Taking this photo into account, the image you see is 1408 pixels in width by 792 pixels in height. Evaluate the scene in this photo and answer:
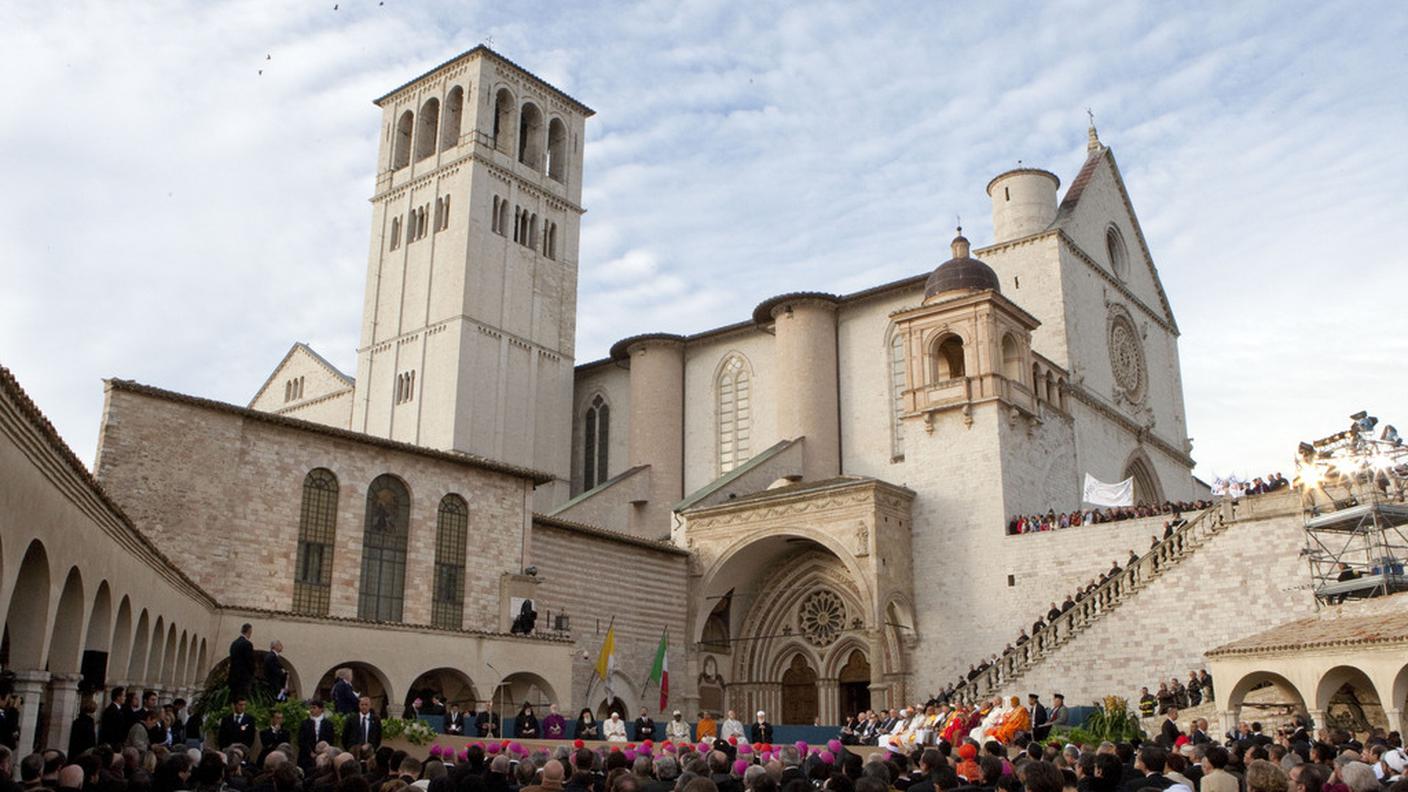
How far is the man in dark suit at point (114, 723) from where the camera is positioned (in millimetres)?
12078

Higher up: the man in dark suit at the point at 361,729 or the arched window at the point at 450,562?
the arched window at the point at 450,562

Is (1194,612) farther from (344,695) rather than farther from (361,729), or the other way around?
(361,729)

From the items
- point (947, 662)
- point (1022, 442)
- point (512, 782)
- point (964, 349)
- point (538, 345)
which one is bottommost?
point (512, 782)

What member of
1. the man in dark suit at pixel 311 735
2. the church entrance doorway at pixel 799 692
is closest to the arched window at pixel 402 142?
the church entrance doorway at pixel 799 692

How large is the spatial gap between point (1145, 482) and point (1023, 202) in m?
9.49

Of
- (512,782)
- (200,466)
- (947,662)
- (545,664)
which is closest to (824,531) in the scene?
(947,662)

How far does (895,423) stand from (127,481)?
803 inches

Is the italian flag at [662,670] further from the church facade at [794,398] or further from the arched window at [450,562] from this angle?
the arched window at [450,562]

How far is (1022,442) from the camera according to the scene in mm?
29875

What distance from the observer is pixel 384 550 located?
23547mm

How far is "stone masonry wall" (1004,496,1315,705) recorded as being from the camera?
76.9 feet

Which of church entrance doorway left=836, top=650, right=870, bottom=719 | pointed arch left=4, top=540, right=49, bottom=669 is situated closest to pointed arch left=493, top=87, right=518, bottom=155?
church entrance doorway left=836, top=650, right=870, bottom=719

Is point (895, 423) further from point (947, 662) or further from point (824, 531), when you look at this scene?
point (947, 662)

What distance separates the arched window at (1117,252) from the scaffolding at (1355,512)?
14863 millimetres
